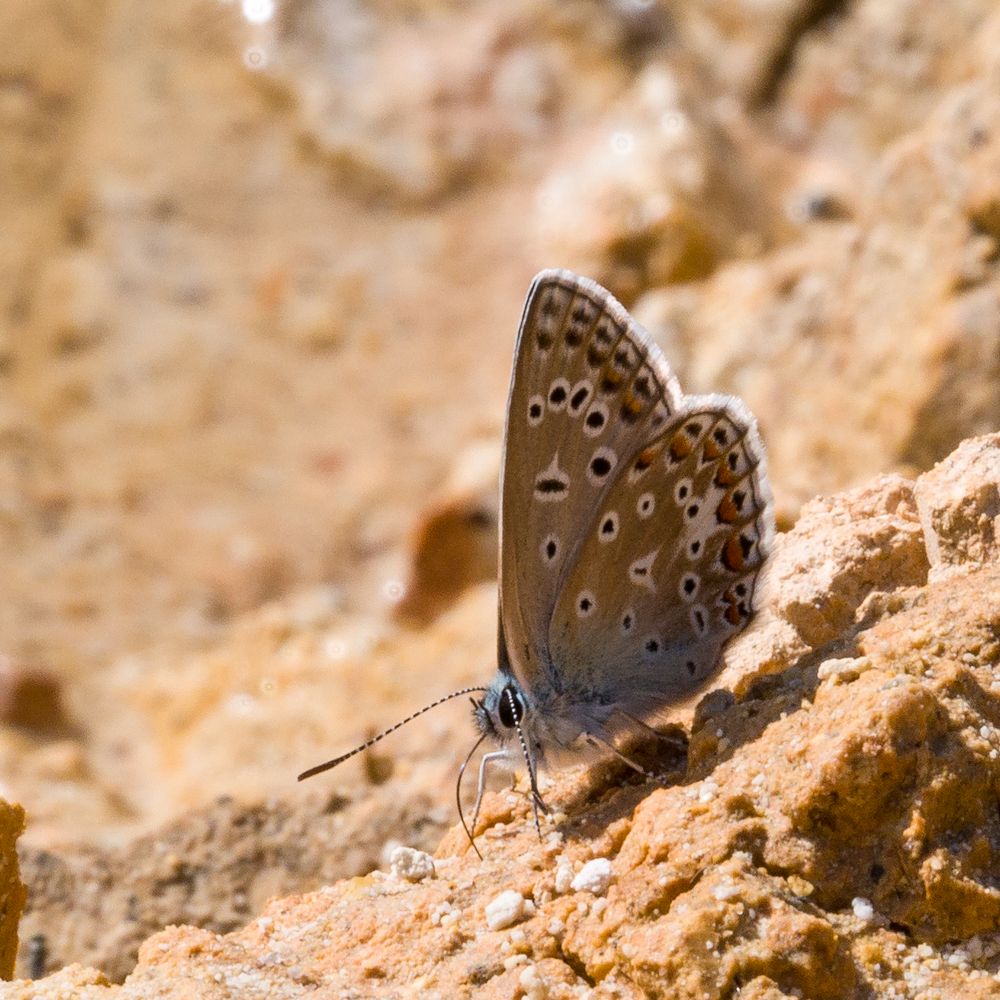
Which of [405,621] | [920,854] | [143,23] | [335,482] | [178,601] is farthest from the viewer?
[143,23]

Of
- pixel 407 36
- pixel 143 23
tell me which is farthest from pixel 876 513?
pixel 143 23

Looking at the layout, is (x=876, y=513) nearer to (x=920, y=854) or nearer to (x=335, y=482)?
(x=920, y=854)

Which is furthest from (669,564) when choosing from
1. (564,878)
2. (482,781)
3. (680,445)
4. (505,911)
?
(505,911)

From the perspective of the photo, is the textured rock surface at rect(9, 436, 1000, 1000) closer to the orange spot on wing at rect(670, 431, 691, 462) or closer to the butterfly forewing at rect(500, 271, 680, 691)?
the orange spot on wing at rect(670, 431, 691, 462)

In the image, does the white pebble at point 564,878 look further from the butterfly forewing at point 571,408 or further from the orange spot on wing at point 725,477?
the orange spot on wing at point 725,477

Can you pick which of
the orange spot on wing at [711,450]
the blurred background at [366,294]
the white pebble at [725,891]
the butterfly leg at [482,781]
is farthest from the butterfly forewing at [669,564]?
the blurred background at [366,294]

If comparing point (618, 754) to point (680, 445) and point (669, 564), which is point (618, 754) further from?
point (680, 445)

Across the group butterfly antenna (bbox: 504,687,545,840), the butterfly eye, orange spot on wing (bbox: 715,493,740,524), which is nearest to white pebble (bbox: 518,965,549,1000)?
butterfly antenna (bbox: 504,687,545,840)
